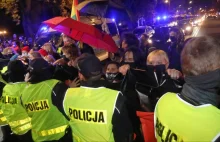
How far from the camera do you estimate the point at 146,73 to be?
356cm

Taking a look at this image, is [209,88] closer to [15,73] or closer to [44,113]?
[44,113]

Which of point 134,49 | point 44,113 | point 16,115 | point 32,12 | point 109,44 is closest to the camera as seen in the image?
point 44,113

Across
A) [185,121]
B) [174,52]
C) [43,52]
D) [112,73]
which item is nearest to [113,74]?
[112,73]

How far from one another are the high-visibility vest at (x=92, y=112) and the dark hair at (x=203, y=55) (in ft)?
2.97

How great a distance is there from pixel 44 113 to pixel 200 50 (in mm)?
2282

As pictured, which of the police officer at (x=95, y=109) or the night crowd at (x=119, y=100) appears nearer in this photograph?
the night crowd at (x=119, y=100)

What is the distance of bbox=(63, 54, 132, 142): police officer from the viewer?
267 cm

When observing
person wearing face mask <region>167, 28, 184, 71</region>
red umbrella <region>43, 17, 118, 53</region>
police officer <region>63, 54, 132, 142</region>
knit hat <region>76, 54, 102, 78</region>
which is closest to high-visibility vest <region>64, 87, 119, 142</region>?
police officer <region>63, 54, 132, 142</region>

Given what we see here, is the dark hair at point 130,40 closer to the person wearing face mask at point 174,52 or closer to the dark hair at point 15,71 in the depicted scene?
the person wearing face mask at point 174,52

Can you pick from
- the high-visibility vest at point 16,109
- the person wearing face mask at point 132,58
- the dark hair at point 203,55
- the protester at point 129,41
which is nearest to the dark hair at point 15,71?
the high-visibility vest at point 16,109

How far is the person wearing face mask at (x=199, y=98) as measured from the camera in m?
1.88

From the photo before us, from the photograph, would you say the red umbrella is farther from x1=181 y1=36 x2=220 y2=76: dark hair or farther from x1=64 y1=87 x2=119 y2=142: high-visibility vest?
x1=181 y1=36 x2=220 y2=76: dark hair

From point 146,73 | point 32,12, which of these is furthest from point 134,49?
point 32,12

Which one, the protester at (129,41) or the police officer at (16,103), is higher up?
the protester at (129,41)
